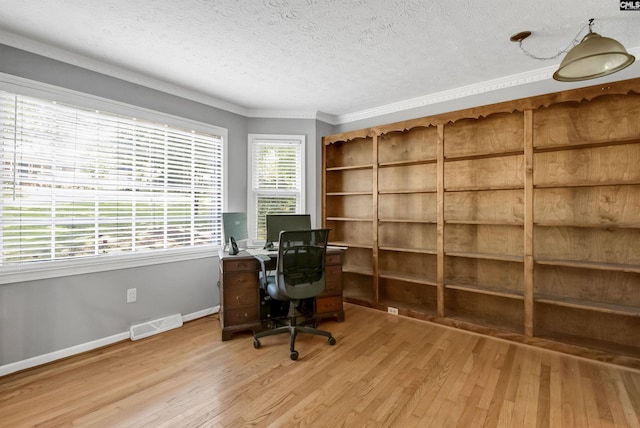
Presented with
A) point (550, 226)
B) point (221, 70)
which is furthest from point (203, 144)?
point (550, 226)

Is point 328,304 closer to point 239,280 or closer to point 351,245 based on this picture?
point 351,245

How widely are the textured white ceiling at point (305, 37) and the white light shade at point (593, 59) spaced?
0.46 meters

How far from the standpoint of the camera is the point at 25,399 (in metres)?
1.85

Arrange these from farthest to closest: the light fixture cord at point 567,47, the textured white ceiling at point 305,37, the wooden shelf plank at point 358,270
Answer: the wooden shelf plank at point 358,270, the light fixture cord at point 567,47, the textured white ceiling at point 305,37

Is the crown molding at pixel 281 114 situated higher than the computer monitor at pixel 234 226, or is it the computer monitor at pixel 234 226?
the crown molding at pixel 281 114

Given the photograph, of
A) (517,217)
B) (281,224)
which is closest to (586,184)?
(517,217)

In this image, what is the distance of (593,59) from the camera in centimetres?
164

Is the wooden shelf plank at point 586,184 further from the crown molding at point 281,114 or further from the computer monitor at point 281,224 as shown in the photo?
the crown molding at point 281,114

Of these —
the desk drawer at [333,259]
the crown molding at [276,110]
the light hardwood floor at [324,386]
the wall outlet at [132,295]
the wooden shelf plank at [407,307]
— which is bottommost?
the light hardwood floor at [324,386]

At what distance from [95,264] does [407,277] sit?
3126 millimetres

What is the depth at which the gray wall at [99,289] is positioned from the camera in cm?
217

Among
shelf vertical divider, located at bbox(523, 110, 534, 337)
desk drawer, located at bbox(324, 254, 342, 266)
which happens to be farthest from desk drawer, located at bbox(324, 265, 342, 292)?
shelf vertical divider, located at bbox(523, 110, 534, 337)

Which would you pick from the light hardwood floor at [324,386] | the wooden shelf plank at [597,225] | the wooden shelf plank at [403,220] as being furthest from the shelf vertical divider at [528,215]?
the wooden shelf plank at [403,220]

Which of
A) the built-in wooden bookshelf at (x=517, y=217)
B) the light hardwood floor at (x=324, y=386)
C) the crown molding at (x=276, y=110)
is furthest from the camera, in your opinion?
the built-in wooden bookshelf at (x=517, y=217)
